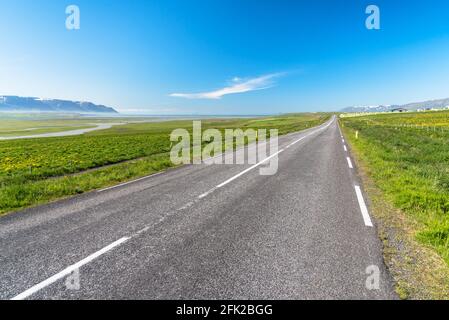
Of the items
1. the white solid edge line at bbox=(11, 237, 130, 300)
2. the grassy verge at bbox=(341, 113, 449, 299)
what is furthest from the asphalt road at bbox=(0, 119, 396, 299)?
the grassy verge at bbox=(341, 113, 449, 299)

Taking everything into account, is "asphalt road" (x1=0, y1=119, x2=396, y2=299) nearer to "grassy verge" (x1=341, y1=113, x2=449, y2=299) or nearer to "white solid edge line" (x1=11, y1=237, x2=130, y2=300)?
"white solid edge line" (x1=11, y1=237, x2=130, y2=300)

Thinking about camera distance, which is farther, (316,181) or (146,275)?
(316,181)

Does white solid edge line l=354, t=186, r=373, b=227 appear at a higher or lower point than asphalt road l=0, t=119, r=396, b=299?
higher

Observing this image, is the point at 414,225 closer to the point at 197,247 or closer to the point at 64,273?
the point at 197,247

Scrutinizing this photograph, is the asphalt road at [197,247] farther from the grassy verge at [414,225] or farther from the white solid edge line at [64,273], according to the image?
the grassy verge at [414,225]

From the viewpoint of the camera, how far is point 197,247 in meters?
4.53

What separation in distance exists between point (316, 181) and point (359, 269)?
5710mm

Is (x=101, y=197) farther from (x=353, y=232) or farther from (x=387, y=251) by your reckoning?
(x=387, y=251)

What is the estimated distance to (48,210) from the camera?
6973mm

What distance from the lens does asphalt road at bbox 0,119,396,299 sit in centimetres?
339

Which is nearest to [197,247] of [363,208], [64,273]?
[64,273]
